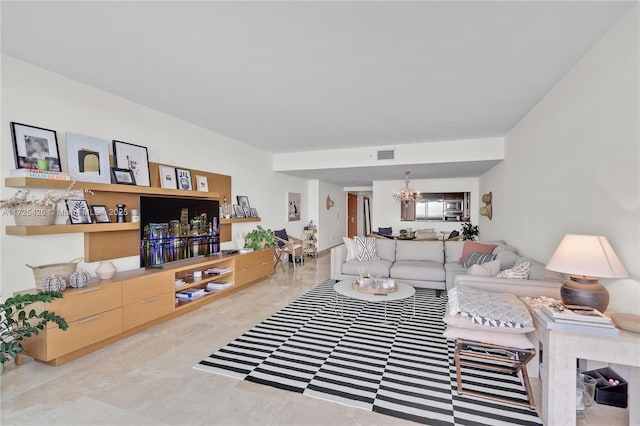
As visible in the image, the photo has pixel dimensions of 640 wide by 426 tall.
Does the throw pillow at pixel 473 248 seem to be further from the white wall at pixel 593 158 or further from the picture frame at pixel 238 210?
the picture frame at pixel 238 210

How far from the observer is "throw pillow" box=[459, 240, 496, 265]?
15.5 feet

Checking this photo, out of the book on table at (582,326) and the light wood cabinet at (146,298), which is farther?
the light wood cabinet at (146,298)

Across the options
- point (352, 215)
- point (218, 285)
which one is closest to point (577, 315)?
point (218, 285)

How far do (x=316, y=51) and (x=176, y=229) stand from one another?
288cm

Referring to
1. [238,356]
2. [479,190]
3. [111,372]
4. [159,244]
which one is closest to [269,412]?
[238,356]

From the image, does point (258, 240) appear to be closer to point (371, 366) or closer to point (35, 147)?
point (35, 147)

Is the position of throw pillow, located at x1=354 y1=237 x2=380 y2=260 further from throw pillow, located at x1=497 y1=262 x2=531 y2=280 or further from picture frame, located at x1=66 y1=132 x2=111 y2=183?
picture frame, located at x1=66 y1=132 x2=111 y2=183

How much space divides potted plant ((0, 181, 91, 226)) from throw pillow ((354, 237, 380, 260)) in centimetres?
415

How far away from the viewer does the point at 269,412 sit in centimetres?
198

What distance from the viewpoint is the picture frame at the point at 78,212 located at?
293 centimetres

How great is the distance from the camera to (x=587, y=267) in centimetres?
200

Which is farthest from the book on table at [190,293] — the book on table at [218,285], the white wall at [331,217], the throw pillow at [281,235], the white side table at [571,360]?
the white wall at [331,217]

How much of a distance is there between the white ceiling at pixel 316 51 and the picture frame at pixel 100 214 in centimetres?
133

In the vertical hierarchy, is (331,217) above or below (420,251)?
above
